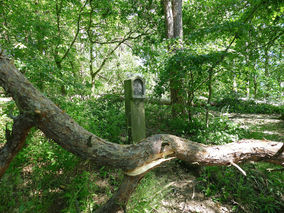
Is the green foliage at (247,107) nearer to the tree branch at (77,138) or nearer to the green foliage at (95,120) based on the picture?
the green foliage at (95,120)

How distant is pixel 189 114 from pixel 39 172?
3567 millimetres

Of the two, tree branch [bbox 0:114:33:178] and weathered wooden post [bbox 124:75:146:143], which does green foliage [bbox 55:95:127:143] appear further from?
tree branch [bbox 0:114:33:178]

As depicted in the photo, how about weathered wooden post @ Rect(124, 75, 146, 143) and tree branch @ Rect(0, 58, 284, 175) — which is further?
weathered wooden post @ Rect(124, 75, 146, 143)

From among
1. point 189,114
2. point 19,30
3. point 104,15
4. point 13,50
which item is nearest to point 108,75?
point 104,15

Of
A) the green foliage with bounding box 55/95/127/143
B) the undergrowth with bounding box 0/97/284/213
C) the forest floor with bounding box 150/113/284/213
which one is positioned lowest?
the forest floor with bounding box 150/113/284/213

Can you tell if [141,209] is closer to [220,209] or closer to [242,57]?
[220,209]

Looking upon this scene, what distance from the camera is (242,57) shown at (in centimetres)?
336

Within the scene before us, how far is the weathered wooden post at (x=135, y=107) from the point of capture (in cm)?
367

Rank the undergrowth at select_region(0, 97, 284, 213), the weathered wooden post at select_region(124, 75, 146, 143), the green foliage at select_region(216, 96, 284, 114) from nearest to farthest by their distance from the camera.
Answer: the undergrowth at select_region(0, 97, 284, 213) → the weathered wooden post at select_region(124, 75, 146, 143) → the green foliage at select_region(216, 96, 284, 114)

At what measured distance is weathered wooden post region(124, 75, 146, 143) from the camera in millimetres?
3670

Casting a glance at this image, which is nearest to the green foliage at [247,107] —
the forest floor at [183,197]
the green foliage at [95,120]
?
the forest floor at [183,197]

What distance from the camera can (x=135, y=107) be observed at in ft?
12.1

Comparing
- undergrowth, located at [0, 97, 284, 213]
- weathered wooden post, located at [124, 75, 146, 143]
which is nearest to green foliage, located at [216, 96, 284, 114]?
undergrowth, located at [0, 97, 284, 213]

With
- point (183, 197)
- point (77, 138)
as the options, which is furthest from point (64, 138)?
point (183, 197)
